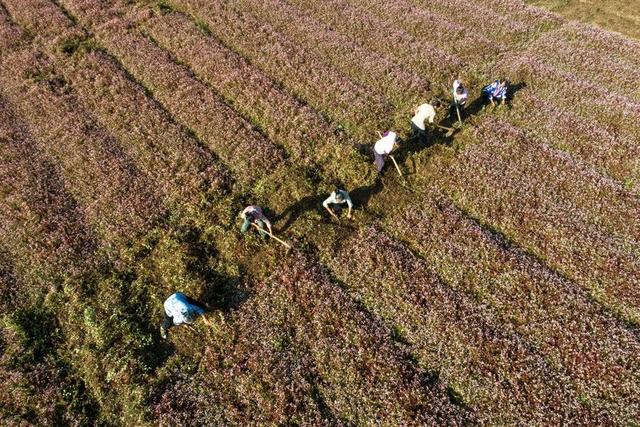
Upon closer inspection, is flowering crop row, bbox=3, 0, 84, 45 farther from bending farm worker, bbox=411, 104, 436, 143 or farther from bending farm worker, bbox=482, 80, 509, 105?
bending farm worker, bbox=482, 80, 509, 105

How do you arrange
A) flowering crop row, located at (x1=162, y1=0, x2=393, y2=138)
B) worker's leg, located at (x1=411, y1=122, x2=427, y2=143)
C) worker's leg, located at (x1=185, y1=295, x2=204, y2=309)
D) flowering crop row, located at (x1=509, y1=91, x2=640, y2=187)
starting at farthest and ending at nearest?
1. flowering crop row, located at (x1=162, y1=0, x2=393, y2=138)
2. worker's leg, located at (x1=411, y1=122, x2=427, y2=143)
3. flowering crop row, located at (x1=509, y1=91, x2=640, y2=187)
4. worker's leg, located at (x1=185, y1=295, x2=204, y2=309)

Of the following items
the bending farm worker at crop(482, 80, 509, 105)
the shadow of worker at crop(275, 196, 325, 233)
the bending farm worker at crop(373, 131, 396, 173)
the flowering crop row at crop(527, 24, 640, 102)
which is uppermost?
the flowering crop row at crop(527, 24, 640, 102)

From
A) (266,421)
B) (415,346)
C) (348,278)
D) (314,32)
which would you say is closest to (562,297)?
(415,346)

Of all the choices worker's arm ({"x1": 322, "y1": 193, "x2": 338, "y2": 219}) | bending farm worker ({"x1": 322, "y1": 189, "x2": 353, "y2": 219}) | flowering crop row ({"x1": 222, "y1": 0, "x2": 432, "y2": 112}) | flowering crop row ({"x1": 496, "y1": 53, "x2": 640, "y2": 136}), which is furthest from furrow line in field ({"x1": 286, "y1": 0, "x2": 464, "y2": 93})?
worker's arm ({"x1": 322, "y1": 193, "x2": 338, "y2": 219})

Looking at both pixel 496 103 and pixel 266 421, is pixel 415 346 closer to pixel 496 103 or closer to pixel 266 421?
pixel 266 421

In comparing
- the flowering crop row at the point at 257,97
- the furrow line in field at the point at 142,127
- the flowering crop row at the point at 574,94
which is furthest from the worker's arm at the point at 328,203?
the flowering crop row at the point at 574,94

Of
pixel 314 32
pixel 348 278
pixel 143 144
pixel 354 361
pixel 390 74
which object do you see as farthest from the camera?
pixel 314 32

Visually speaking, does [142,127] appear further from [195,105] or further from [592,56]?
[592,56]
